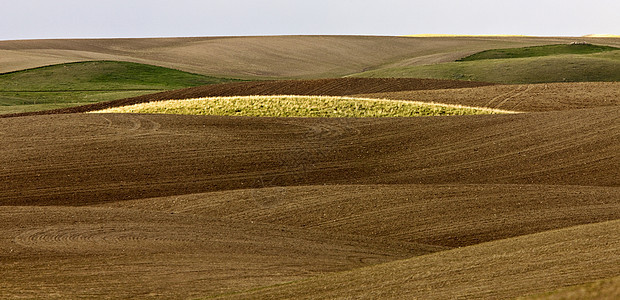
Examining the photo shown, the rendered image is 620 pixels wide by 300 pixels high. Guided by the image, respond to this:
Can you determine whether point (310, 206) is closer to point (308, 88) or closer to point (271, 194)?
point (271, 194)

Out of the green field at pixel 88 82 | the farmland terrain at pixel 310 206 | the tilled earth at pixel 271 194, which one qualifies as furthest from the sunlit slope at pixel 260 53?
the tilled earth at pixel 271 194

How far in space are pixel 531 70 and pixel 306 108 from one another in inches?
1182

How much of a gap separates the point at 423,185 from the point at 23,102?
37123 mm

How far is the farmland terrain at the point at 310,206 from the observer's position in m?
9.59

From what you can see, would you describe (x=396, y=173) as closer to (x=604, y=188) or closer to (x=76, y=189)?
(x=604, y=188)

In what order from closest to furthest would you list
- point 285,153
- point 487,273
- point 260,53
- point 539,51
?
point 487,273 → point 285,153 → point 539,51 → point 260,53

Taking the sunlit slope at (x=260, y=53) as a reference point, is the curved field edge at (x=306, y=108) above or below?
below

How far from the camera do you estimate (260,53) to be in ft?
271

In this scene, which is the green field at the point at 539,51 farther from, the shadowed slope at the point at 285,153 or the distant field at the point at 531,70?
the shadowed slope at the point at 285,153

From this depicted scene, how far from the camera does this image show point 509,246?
10508 millimetres

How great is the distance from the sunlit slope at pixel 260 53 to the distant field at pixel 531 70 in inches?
446

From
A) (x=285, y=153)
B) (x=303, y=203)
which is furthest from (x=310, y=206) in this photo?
(x=285, y=153)

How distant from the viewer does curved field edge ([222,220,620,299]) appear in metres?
7.67

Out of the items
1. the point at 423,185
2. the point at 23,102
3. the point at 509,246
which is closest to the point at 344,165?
the point at 423,185
